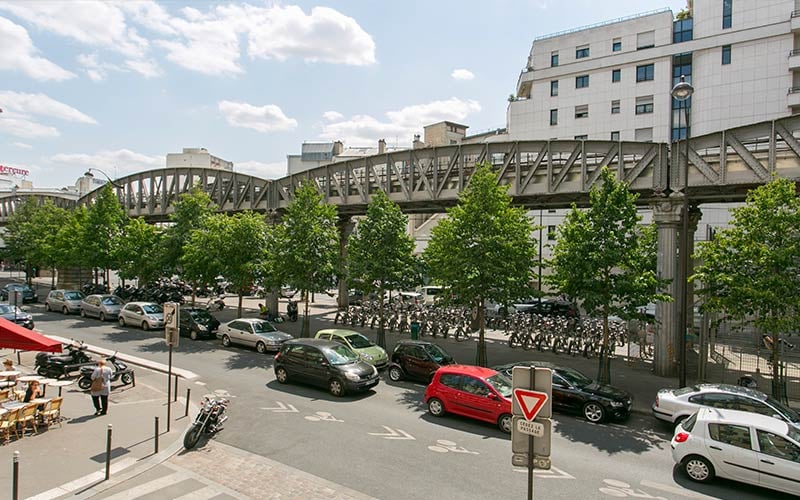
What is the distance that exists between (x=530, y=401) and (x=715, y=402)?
9.47 meters

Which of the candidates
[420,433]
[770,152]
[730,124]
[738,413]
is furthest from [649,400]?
[730,124]

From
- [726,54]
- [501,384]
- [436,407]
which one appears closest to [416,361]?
[436,407]

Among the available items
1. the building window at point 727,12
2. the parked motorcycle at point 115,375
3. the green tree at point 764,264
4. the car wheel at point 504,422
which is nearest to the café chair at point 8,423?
the parked motorcycle at point 115,375

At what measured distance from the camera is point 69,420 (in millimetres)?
12430

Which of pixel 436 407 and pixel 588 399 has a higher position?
pixel 588 399

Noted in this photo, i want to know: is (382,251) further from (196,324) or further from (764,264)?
(764,264)

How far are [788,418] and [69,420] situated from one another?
Result: 1794cm

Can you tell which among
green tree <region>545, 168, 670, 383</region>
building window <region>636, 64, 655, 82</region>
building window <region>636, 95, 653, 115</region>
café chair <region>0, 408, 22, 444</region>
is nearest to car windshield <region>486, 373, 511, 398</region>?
green tree <region>545, 168, 670, 383</region>

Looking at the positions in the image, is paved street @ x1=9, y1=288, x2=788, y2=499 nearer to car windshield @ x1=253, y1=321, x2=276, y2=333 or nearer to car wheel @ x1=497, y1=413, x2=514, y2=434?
car wheel @ x1=497, y1=413, x2=514, y2=434

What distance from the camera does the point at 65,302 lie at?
32.9m

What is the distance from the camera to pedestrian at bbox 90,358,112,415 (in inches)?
499

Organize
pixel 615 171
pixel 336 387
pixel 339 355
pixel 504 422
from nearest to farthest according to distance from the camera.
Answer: pixel 504 422 → pixel 336 387 → pixel 339 355 → pixel 615 171

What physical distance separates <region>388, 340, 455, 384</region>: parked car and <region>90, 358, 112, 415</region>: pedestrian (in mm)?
9193

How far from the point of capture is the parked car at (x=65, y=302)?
108 feet
